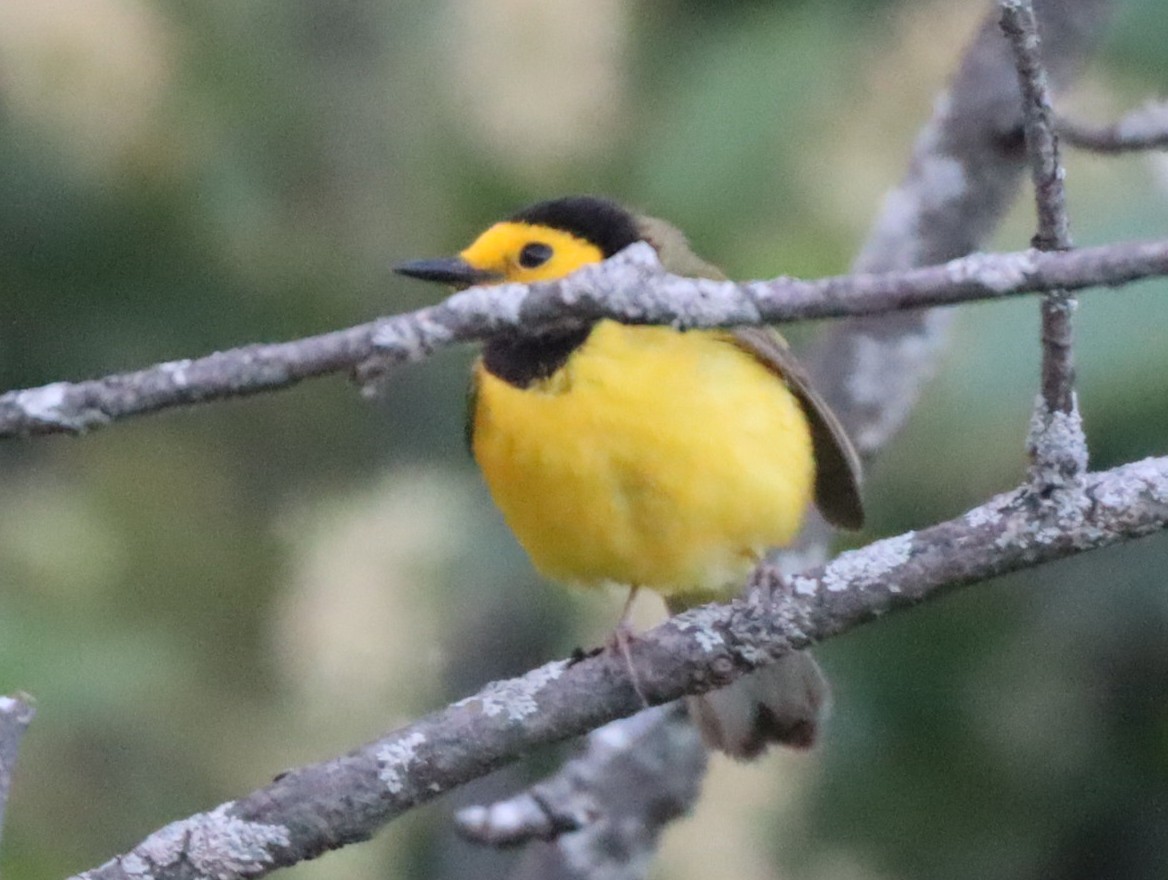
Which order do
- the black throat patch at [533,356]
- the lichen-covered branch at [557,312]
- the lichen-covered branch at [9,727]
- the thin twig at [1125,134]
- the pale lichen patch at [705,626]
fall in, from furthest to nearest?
the black throat patch at [533,356] < the thin twig at [1125,134] < the pale lichen patch at [705,626] < the lichen-covered branch at [9,727] < the lichen-covered branch at [557,312]

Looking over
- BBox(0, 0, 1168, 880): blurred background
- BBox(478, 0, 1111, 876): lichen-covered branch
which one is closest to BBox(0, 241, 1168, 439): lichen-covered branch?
BBox(0, 0, 1168, 880): blurred background

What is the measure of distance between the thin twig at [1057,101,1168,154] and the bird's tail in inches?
34.6

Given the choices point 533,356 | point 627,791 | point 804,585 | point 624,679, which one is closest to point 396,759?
point 624,679

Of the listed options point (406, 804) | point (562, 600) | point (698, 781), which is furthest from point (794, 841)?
point (406, 804)

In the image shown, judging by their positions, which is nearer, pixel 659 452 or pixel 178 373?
pixel 178 373

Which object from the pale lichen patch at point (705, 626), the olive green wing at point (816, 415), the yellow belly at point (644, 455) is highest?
the olive green wing at point (816, 415)

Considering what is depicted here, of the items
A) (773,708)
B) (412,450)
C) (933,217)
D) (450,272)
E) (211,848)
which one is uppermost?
(412,450)

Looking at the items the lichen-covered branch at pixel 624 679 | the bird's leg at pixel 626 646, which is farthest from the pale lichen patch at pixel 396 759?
the bird's leg at pixel 626 646

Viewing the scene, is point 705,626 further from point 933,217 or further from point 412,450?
point 412,450

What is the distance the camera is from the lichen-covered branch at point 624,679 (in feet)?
7.01

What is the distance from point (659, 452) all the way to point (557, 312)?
1.12m

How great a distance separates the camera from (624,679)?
2.35 meters

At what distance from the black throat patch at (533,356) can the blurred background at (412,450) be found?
0.67m

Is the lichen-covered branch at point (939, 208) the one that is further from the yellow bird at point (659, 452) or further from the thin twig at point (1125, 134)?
the thin twig at point (1125, 134)
